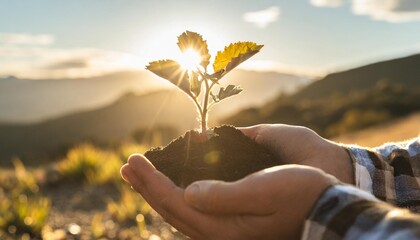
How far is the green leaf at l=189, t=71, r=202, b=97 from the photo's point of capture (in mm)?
2402

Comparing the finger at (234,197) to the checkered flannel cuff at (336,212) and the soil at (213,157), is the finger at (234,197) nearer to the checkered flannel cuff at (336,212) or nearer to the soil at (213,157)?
the checkered flannel cuff at (336,212)

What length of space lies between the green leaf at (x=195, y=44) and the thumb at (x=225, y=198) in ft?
2.41

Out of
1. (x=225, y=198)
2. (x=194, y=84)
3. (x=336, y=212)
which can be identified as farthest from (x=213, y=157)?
(x=336, y=212)

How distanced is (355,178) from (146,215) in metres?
3.71

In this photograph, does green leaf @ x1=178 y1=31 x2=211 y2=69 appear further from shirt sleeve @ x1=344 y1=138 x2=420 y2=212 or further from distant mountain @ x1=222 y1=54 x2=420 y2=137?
distant mountain @ x1=222 y1=54 x2=420 y2=137

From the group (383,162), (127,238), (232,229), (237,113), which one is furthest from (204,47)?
(237,113)

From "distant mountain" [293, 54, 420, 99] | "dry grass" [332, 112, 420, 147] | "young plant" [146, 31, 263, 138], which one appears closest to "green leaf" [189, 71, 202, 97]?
"young plant" [146, 31, 263, 138]

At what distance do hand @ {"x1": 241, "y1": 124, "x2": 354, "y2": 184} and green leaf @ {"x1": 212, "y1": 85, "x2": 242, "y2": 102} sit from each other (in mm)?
410

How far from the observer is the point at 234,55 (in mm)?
2379

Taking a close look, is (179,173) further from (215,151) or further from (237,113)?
(237,113)

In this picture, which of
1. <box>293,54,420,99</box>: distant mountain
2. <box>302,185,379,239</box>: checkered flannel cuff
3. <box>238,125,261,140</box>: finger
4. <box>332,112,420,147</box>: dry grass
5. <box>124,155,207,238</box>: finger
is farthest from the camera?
<box>293,54,420,99</box>: distant mountain

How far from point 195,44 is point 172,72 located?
0.16 m

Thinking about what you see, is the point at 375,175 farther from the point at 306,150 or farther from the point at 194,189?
the point at 194,189

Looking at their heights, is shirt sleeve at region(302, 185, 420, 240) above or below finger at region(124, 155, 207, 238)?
above
